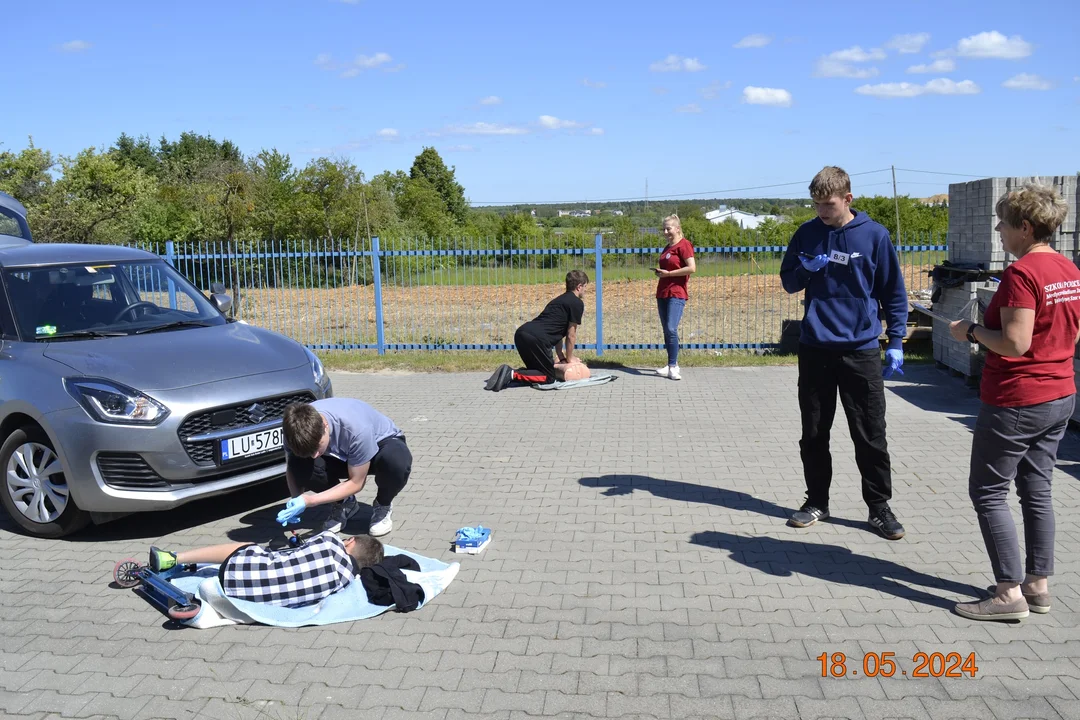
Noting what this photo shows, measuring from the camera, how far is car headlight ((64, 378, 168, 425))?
5.54 m

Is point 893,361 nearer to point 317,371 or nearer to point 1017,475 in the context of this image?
point 1017,475

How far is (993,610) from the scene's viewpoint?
14.2 feet

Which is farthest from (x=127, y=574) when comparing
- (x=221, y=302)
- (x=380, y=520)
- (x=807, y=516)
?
(x=807, y=516)

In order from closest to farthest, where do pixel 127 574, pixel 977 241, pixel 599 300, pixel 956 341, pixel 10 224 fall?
pixel 127 574 < pixel 956 341 < pixel 10 224 < pixel 977 241 < pixel 599 300

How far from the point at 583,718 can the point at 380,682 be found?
945 mm

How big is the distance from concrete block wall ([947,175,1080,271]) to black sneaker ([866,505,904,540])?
4.81 meters

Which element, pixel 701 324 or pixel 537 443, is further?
pixel 701 324

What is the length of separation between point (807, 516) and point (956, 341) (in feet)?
18.0

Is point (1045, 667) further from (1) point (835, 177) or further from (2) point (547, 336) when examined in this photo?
(2) point (547, 336)

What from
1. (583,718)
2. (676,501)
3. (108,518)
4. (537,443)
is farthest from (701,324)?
(583,718)

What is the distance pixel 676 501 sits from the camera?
6.45 metres

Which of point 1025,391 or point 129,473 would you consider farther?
point 129,473

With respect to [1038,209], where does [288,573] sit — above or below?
below

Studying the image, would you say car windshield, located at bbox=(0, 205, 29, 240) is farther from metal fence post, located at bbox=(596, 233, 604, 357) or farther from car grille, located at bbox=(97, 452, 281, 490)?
metal fence post, located at bbox=(596, 233, 604, 357)
